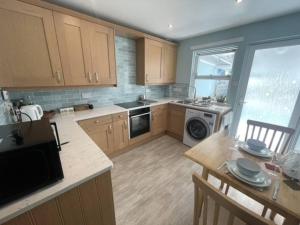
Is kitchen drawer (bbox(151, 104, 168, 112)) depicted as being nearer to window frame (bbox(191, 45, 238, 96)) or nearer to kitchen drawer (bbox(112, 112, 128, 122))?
kitchen drawer (bbox(112, 112, 128, 122))

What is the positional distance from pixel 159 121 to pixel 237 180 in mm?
2248

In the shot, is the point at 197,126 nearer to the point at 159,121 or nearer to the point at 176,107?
the point at 176,107

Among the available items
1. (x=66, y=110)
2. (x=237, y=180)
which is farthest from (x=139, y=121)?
(x=237, y=180)

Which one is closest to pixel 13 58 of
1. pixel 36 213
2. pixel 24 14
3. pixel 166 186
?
pixel 24 14

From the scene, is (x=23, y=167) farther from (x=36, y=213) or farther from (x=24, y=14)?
(x=24, y=14)

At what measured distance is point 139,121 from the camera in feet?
9.07

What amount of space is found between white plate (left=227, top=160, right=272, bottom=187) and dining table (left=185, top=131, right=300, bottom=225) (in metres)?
0.02

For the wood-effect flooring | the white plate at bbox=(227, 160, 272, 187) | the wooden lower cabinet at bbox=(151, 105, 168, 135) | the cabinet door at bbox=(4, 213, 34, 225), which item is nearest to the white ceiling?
the wooden lower cabinet at bbox=(151, 105, 168, 135)

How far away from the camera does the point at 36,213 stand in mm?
684

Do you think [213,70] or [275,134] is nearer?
[275,134]

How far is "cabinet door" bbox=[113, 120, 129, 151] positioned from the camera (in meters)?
2.37

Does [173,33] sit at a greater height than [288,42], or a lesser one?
greater

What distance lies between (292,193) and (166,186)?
134 cm

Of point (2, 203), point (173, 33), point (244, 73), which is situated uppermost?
point (173, 33)
